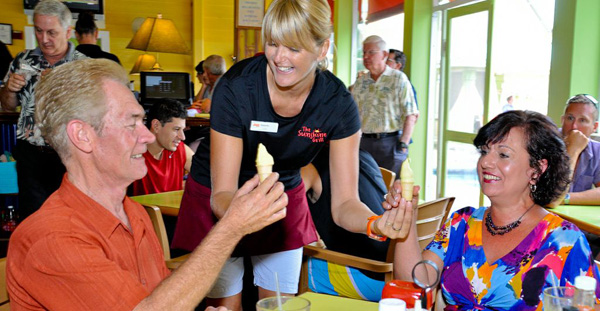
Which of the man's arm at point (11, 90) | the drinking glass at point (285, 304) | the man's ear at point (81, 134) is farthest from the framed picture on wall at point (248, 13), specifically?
the drinking glass at point (285, 304)

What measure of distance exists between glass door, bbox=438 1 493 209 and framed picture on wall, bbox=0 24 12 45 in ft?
26.1

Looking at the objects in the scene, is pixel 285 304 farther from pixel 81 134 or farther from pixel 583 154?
pixel 583 154

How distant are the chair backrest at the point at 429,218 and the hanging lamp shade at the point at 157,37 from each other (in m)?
5.61

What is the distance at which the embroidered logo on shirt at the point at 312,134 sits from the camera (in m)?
2.17

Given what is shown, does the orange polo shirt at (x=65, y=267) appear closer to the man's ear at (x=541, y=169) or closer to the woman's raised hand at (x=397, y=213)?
the woman's raised hand at (x=397, y=213)

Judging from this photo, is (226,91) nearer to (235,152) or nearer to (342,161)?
(235,152)

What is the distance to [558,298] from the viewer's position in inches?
47.1

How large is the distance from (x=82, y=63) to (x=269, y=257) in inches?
51.9

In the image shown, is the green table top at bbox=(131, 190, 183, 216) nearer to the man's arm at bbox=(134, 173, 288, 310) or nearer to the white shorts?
the white shorts

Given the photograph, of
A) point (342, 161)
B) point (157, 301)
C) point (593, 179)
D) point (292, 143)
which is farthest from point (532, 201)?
point (593, 179)

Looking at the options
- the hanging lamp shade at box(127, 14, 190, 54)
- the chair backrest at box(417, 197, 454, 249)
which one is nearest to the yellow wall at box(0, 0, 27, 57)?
the hanging lamp shade at box(127, 14, 190, 54)

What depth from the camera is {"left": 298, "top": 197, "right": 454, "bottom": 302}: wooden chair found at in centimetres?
254

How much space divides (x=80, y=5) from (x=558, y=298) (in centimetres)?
1110

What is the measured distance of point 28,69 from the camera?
368cm
